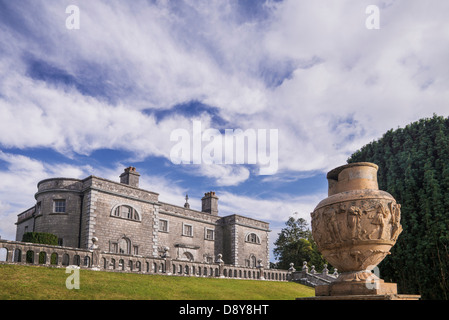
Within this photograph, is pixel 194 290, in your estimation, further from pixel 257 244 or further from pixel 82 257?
pixel 257 244

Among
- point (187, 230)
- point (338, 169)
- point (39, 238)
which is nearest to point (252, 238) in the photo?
point (187, 230)

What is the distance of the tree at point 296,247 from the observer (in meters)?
47.0

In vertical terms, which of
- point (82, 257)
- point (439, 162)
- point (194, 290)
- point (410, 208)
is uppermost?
point (439, 162)

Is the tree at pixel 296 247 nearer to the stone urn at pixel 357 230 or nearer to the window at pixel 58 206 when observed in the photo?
the window at pixel 58 206

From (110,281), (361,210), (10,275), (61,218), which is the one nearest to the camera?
(361,210)

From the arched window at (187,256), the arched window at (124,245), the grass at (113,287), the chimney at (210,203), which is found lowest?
the grass at (113,287)

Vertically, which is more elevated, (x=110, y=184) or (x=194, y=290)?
(x=110, y=184)

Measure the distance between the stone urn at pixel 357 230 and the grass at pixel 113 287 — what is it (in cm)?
931

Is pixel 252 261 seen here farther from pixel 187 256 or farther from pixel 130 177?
pixel 130 177

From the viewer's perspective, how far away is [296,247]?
48781mm

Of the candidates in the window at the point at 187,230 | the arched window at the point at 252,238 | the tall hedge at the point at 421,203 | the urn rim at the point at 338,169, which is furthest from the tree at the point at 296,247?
the urn rim at the point at 338,169

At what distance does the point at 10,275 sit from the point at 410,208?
18165 mm
